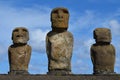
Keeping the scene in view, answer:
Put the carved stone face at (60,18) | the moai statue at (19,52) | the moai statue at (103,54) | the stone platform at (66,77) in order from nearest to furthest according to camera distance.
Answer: the stone platform at (66,77), the moai statue at (103,54), the carved stone face at (60,18), the moai statue at (19,52)

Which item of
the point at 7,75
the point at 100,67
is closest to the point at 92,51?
the point at 100,67

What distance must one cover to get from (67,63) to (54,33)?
3.94 ft

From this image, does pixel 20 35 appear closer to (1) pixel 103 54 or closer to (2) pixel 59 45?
(2) pixel 59 45

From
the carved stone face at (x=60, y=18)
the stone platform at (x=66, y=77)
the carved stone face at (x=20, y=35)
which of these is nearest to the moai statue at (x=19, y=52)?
the carved stone face at (x=20, y=35)

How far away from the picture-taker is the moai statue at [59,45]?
58.7ft

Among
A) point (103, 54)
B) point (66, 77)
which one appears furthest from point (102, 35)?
point (66, 77)

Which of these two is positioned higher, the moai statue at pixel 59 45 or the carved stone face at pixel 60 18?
the carved stone face at pixel 60 18

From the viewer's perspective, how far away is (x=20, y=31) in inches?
719

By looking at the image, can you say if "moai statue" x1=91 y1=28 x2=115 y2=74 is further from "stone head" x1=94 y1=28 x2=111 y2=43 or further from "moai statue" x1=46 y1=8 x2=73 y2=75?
"moai statue" x1=46 y1=8 x2=73 y2=75

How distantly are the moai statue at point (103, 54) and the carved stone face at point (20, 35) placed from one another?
8.28 feet

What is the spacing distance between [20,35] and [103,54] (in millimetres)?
3128

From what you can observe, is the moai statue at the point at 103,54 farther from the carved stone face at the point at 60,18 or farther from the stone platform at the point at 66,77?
the carved stone face at the point at 60,18

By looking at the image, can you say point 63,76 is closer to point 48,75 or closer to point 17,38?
point 48,75

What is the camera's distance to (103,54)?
17734mm
